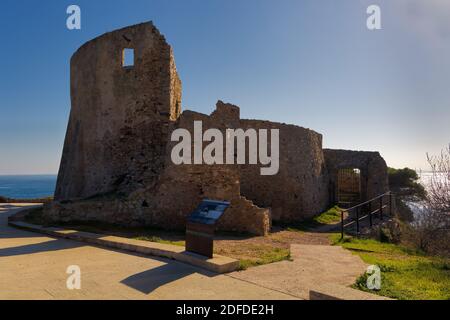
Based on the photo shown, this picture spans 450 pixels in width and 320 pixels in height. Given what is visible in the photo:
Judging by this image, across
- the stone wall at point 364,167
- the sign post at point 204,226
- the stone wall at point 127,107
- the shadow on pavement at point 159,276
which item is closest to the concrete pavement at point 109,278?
the shadow on pavement at point 159,276

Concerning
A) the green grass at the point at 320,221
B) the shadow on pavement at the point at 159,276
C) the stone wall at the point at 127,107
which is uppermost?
the stone wall at the point at 127,107

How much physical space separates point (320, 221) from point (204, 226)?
37.3 feet

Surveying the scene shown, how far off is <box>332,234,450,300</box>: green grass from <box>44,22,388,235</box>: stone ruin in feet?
12.3

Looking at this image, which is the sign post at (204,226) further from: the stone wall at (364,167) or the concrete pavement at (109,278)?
the stone wall at (364,167)

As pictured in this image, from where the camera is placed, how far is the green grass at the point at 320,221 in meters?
14.2

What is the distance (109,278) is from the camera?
5.33m

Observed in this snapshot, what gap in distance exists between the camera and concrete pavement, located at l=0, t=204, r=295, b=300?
4594 millimetres

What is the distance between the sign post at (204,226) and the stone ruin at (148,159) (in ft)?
13.1

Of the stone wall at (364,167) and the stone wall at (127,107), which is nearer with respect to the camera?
the stone wall at (127,107)

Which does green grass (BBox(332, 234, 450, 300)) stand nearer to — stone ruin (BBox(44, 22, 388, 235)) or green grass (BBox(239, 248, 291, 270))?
green grass (BBox(239, 248, 291, 270))

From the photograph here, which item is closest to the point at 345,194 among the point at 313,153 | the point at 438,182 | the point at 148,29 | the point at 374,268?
the point at 313,153

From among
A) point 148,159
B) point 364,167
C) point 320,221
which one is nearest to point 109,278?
point 148,159

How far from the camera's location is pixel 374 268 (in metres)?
6.09

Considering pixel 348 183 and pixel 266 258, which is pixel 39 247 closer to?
pixel 266 258
